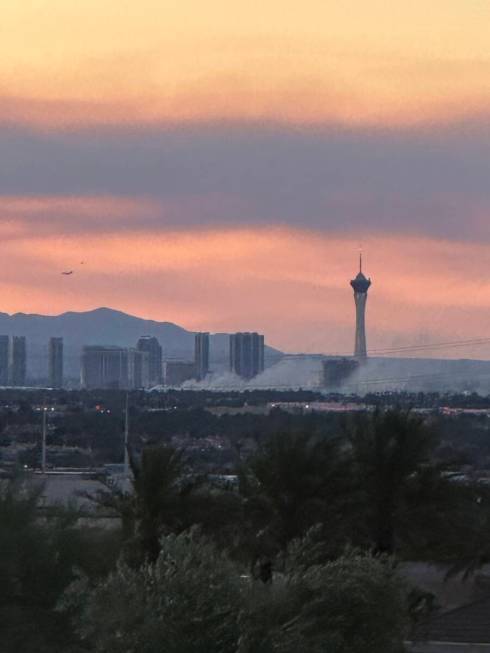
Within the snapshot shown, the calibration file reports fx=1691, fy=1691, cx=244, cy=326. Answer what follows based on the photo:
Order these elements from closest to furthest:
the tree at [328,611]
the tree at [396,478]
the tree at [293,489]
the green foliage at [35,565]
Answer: the tree at [328,611] → the green foliage at [35,565] → the tree at [293,489] → the tree at [396,478]

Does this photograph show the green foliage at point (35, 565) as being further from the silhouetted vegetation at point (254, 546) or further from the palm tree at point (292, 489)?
the palm tree at point (292, 489)

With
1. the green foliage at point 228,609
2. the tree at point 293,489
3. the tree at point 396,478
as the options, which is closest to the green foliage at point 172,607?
the green foliage at point 228,609

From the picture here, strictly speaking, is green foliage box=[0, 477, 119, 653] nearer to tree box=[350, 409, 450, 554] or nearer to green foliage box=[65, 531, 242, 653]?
green foliage box=[65, 531, 242, 653]

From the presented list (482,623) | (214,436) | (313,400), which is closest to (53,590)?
(482,623)

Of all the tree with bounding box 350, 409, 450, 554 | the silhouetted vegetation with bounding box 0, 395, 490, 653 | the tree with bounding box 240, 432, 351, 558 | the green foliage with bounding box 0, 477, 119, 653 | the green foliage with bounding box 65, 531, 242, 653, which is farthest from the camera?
the tree with bounding box 350, 409, 450, 554

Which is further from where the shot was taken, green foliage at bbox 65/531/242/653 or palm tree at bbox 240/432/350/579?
palm tree at bbox 240/432/350/579

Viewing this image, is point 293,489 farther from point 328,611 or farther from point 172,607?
point 172,607

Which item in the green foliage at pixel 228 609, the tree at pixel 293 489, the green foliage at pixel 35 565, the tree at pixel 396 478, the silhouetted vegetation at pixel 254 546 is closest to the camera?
the green foliage at pixel 228 609

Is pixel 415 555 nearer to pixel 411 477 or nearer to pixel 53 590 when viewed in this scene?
pixel 411 477

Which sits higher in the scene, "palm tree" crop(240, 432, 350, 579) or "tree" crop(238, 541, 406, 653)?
"palm tree" crop(240, 432, 350, 579)

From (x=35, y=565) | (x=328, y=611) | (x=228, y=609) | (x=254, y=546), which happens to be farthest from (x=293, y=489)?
(x=228, y=609)

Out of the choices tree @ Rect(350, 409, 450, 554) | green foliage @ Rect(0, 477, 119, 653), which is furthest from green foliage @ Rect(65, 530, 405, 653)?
tree @ Rect(350, 409, 450, 554)
